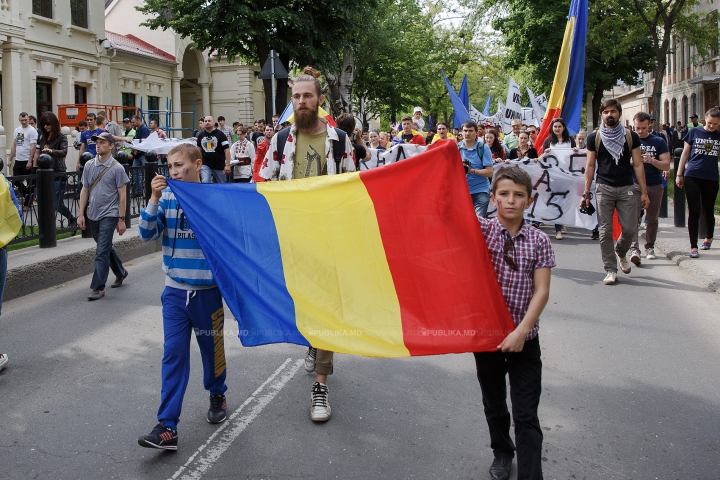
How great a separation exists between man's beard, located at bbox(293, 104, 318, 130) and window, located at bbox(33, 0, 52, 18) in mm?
23978

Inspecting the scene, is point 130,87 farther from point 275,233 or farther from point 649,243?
point 275,233

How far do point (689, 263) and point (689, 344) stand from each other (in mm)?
3731

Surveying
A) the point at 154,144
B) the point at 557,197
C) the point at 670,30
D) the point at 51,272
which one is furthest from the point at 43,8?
the point at 670,30

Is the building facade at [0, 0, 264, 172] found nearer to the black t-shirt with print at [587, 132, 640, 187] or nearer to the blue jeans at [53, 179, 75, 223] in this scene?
the blue jeans at [53, 179, 75, 223]

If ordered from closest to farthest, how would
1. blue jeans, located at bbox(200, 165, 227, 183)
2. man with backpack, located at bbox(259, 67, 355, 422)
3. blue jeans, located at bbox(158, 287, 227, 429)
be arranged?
1. blue jeans, located at bbox(158, 287, 227, 429)
2. man with backpack, located at bbox(259, 67, 355, 422)
3. blue jeans, located at bbox(200, 165, 227, 183)

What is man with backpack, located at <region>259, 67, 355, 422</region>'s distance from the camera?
15.3 feet

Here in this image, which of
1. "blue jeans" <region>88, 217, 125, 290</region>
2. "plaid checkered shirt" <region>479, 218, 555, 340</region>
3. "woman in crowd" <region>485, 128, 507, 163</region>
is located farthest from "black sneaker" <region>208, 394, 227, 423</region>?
"woman in crowd" <region>485, 128, 507, 163</region>

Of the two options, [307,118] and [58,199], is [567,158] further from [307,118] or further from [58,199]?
[307,118]

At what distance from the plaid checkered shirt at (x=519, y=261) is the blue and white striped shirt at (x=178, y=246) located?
165 centimetres

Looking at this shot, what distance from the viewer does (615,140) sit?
8.43m

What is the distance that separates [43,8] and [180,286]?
2508 cm

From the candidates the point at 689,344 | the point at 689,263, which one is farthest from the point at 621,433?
the point at 689,263

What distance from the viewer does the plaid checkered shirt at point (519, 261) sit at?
340cm

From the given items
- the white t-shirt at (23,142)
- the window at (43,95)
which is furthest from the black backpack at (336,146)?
the window at (43,95)
